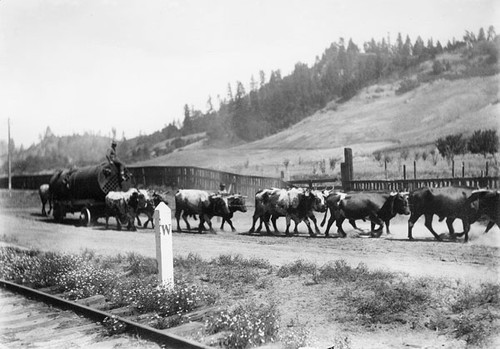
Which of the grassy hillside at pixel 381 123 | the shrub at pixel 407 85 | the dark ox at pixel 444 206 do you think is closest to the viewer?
the grassy hillside at pixel 381 123

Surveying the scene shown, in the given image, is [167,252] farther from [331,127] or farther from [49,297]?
[331,127]

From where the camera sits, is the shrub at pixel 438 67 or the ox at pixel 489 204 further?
the shrub at pixel 438 67

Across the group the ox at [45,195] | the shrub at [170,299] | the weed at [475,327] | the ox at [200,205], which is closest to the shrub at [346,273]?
the shrub at [170,299]

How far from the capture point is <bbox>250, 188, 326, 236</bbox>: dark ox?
39.9 feet

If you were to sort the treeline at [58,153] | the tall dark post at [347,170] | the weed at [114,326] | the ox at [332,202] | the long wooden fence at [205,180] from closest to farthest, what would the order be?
1. the weed at [114,326]
2. the tall dark post at [347,170]
3. the ox at [332,202]
4. the long wooden fence at [205,180]
5. the treeline at [58,153]

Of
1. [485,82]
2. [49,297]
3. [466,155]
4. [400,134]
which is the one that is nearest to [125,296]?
[49,297]

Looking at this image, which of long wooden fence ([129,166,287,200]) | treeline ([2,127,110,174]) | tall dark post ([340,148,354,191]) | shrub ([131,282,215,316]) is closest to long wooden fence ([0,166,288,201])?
long wooden fence ([129,166,287,200])

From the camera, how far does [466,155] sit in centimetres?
743

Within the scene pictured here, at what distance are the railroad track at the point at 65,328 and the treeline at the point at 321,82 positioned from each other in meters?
4.64

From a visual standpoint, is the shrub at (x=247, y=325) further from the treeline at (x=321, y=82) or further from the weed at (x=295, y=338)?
the treeline at (x=321, y=82)

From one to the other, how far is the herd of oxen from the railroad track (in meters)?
4.35

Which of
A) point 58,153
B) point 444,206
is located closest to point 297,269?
point 444,206

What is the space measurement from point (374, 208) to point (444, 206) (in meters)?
1.79

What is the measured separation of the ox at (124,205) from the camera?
17694mm
